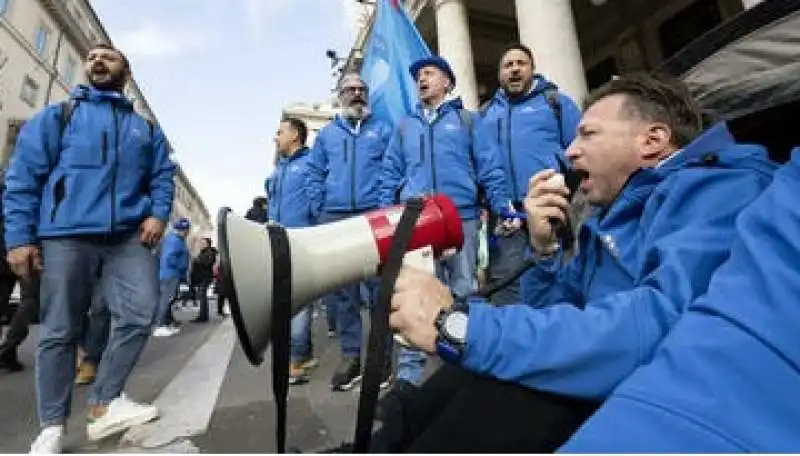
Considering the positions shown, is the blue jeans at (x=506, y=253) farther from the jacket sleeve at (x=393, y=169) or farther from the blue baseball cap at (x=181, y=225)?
the blue baseball cap at (x=181, y=225)

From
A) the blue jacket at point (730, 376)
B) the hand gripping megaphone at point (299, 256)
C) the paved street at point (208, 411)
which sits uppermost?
the hand gripping megaphone at point (299, 256)

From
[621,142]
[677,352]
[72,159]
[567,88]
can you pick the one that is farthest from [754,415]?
[567,88]

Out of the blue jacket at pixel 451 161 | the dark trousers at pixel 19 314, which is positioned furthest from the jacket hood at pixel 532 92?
the dark trousers at pixel 19 314

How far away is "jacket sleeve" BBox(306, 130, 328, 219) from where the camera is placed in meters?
4.69

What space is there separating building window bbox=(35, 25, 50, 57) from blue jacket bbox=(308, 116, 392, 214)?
33.0 metres

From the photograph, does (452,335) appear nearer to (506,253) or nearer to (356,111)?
(506,253)

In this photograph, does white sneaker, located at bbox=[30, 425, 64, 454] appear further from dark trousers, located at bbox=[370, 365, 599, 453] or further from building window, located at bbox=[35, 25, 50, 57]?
building window, located at bbox=[35, 25, 50, 57]

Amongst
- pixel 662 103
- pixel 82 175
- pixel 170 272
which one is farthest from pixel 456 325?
pixel 170 272

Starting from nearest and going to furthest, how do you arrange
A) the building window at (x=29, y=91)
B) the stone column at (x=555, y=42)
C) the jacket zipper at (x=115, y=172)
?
the jacket zipper at (x=115, y=172) → the stone column at (x=555, y=42) → the building window at (x=29, y=91)

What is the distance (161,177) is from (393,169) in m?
1.45

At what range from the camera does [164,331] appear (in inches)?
357

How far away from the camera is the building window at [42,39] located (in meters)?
31.5

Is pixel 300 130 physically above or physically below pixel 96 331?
above

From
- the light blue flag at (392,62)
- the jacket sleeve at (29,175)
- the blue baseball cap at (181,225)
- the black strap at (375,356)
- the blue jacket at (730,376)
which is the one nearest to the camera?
the blue jacket at (730,376)
